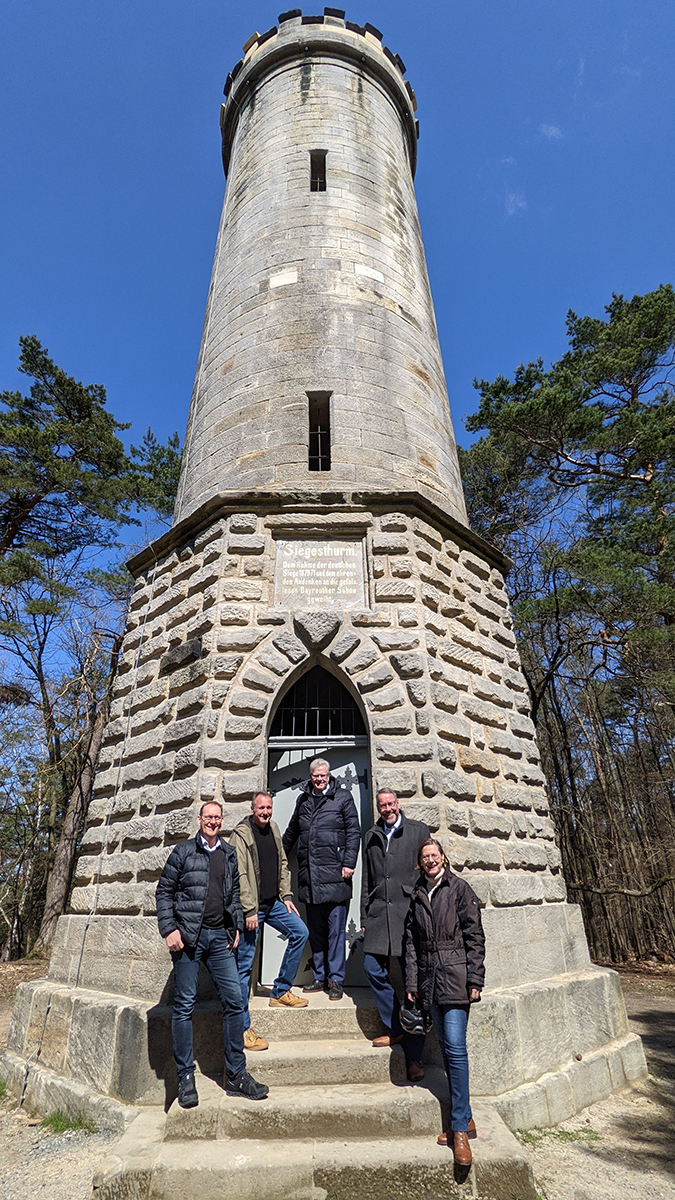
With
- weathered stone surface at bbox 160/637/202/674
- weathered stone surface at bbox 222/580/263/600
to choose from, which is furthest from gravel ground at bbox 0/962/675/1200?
weathered stone surface at bbox 222/580/263/600

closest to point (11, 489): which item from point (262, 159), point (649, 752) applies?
point (262, 159)

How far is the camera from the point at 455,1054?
3531 millimetres

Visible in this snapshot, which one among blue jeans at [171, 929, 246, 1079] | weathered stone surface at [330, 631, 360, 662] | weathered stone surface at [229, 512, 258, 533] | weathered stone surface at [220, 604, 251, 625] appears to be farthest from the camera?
weathered stone surface at [229, 512, 258, 533]

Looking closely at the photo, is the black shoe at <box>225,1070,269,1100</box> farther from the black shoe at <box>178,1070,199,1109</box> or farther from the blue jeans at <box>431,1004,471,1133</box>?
the blue jeans at <box>431,1004,471,1133</box>

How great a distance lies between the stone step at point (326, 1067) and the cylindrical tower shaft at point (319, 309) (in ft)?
14.9

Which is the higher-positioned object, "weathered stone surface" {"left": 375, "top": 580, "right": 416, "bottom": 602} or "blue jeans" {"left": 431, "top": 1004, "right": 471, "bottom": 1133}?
"weathered stone surface" {"left": 375, "top": 580, "right": 416, "bottom": 602}

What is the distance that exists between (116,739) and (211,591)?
1.81 metres

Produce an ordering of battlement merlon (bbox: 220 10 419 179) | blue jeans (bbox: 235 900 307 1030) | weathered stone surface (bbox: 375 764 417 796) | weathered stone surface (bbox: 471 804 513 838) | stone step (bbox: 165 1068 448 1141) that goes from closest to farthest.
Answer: stone step (bbox: 165 1068 448 1141)
blue jeans (bbox: 235 900 307 1030)
weathered stone surface (bbox: 375 764 417 796)
weathered stone surface (bbox: 471 804 513 838)
battlement merlon (bbox: 220 10 419 179)

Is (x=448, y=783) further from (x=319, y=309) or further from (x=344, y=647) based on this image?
(x=319, y=309)

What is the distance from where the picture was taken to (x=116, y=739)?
6371 millimetres

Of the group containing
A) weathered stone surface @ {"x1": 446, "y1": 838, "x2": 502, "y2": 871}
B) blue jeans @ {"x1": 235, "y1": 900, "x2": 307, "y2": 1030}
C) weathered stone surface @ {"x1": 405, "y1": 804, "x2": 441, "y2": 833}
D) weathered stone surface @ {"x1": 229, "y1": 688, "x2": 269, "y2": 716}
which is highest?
weathered stone surface @ {"x1": 229, "y1": 688, "x2": 269, "y2": 716}

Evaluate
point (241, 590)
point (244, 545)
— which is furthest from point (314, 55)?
point (241, 590)

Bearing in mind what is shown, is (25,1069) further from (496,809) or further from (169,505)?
(169,505)

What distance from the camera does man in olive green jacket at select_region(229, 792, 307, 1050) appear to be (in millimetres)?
4367
